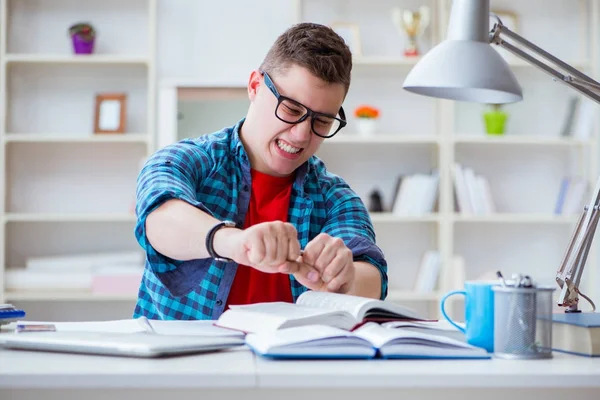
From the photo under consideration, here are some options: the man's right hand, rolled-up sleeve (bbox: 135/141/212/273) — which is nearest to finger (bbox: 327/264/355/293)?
the man's right hand

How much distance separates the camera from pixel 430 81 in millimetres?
1366

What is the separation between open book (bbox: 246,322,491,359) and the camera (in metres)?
1.08

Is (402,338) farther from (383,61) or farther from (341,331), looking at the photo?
(383,61)

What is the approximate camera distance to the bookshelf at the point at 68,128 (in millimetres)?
4137

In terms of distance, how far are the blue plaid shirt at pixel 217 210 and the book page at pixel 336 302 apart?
30cm

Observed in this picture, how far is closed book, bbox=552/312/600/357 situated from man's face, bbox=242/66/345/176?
68cm

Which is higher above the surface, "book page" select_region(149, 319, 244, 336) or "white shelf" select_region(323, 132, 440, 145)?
"white shelf" select_region(323, 132, 440, 145)

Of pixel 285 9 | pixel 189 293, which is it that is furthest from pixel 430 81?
pixel 285 9

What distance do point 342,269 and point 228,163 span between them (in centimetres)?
51

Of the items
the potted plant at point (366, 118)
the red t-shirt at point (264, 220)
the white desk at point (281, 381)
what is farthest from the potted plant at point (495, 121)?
the white desk at point (281, 381)

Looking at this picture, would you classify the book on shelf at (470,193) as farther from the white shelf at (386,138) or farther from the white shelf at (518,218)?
the white shelf at (386,138)

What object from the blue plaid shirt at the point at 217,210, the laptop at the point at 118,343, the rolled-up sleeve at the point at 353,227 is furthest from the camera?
the rolled-up sleeve at the point at 353,227

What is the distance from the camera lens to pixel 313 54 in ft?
5.75

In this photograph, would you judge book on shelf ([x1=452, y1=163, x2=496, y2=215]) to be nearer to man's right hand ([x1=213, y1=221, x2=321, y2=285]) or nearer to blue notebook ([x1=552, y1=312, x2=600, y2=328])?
blue notebook ([x1=552, y1=312, x2=600, y2=328])
